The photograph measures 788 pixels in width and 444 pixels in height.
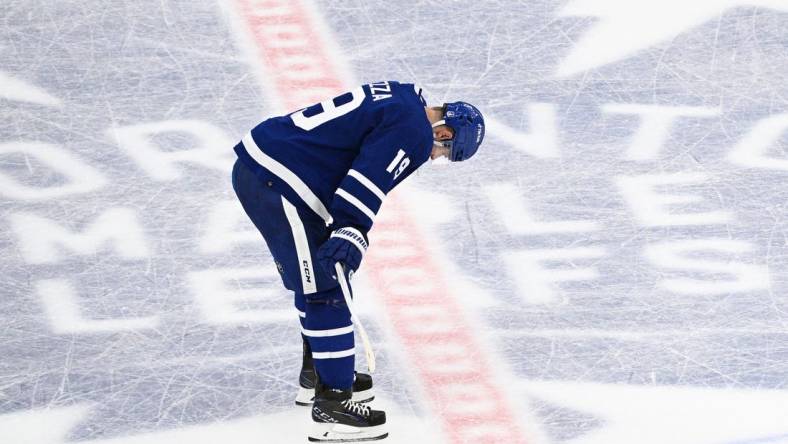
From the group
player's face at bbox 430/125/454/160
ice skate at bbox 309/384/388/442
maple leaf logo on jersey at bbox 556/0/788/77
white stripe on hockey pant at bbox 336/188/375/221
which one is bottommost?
ice skate at bbox 309/384/388/442

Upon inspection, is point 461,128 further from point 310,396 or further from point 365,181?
point 310,396

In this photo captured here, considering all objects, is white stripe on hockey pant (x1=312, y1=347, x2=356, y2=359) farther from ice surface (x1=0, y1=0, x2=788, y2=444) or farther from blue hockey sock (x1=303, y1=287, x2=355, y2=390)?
ice surface (x1=0, y1=0, x2=788, y2=444)

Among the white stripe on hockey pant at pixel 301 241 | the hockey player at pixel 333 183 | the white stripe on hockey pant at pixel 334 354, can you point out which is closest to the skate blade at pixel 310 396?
the hockey player at pixel 333 183

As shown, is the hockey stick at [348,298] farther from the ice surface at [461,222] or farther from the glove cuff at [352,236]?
the ice surface at [461,222]

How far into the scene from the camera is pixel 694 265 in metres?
4.88

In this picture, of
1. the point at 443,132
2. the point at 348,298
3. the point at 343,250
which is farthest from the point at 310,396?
the point at 443,132

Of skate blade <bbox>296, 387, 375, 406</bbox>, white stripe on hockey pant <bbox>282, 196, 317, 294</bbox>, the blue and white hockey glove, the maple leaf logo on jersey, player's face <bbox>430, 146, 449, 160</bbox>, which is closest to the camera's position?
the blue and white hockey glove

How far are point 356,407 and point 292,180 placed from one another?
665mm

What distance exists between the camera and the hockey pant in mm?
3867

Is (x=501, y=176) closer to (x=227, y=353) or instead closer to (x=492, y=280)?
(x=492, y=280)

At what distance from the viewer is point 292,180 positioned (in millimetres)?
3873

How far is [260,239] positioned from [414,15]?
1759mm

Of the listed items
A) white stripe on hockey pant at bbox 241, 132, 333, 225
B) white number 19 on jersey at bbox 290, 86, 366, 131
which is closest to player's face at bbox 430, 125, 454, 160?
white number 19 on jersey at bbox 290, 86, 366, 131

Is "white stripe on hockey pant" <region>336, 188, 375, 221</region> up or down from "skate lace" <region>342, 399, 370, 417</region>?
up
